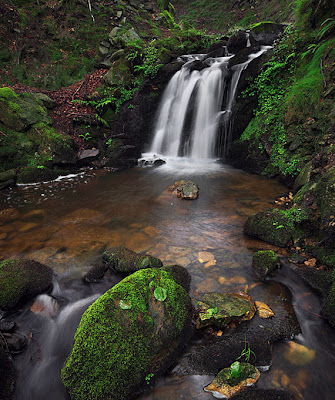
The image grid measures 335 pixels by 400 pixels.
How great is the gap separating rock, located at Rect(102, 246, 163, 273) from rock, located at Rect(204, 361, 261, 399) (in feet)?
5.64

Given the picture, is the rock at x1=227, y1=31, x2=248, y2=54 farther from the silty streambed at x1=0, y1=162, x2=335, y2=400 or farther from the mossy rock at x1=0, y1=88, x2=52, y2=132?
the mossy rock at x1=0, y1=88, x2=52, y2=132

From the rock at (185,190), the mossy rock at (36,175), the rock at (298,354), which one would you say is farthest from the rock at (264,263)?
the mossy rock at (36,175)

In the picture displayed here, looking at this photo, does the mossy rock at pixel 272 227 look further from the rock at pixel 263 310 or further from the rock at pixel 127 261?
the rock at pixel 127 261

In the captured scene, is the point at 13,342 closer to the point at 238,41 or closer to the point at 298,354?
the point at 298,354

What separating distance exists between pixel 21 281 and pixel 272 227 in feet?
14.5

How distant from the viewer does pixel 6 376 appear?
219cm

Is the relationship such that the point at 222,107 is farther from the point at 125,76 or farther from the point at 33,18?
the point at 33,18

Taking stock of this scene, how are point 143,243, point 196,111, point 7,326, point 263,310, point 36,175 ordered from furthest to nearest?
point 196,111
point 36,175
point 143,243
point 263,310
point 7,326

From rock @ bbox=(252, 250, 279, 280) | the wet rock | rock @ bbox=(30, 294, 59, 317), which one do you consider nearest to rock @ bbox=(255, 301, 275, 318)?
rock @ bbox=(252, 250, 279, 280)

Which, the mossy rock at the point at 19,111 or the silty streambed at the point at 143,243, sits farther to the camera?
the mossy rock at the point at 19,111

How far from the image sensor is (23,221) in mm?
5539

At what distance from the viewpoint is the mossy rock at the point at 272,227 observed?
4.21 meters

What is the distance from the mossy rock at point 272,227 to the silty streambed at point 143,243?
20 centimetres

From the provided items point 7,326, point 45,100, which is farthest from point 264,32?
point 7,326
